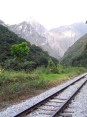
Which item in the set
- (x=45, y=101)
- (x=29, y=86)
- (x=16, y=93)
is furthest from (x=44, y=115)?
(x=29, y=86)

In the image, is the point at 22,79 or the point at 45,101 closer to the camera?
the point at 45,101

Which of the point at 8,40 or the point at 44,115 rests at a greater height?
the point at 8,40

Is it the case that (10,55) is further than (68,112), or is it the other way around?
(10,55)

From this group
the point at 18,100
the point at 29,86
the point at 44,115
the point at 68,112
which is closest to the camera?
the point at 44,115

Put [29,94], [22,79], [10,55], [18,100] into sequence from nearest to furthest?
[18,100] → [29,94] → [22,79] → [10,55]

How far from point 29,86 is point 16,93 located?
350cm

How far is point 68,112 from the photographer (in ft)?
36.4

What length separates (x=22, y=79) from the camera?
2225 centimetres

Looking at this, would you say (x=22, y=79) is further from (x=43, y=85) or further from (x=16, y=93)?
(x=16, y=93)

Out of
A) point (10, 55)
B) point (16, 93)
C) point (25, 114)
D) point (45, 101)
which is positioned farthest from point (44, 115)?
point (10, 55)

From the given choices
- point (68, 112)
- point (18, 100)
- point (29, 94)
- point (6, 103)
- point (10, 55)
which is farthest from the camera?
point (10, 55)

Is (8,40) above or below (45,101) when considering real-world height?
above

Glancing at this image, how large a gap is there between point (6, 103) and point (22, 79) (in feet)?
28.1

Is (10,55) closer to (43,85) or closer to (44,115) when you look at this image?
(43,85)
